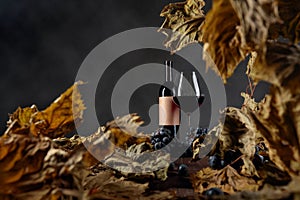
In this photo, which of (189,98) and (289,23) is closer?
(289,23)

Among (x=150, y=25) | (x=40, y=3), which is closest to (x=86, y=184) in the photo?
(x=40, y=3)

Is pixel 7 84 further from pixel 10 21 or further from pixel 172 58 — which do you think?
pixel 172 58

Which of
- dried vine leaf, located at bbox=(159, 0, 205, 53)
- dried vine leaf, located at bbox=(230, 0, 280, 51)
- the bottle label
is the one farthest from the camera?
the bottle label

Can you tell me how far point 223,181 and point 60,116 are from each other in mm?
208

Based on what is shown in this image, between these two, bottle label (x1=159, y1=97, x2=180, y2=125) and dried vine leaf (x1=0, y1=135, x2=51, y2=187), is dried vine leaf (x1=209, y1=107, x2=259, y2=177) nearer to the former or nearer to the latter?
dried vine leaf (x1=0, y1=135, x2=51, y2=187)

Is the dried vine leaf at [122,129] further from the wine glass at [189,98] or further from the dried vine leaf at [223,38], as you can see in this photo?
the wine glass at [189,98]

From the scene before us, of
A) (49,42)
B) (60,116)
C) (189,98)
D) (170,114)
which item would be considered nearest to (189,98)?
(189,98)

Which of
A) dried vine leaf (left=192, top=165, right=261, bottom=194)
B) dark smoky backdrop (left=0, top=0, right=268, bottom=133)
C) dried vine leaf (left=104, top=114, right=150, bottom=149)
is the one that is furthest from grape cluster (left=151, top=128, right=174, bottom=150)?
dark smoky backdrop (left=0, top=0, right=268, bottom=133)

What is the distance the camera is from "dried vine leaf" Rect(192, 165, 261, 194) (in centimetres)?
38

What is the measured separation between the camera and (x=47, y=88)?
2463 mm

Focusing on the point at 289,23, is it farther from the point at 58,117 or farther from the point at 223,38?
the point at 58,117

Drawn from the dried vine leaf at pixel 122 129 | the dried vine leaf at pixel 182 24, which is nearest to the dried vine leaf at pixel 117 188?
the dried vine leaf at pixel 122 129

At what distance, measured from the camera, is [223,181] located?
0.42 meters

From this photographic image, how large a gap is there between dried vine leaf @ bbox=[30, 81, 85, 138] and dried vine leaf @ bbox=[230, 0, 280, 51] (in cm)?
18
